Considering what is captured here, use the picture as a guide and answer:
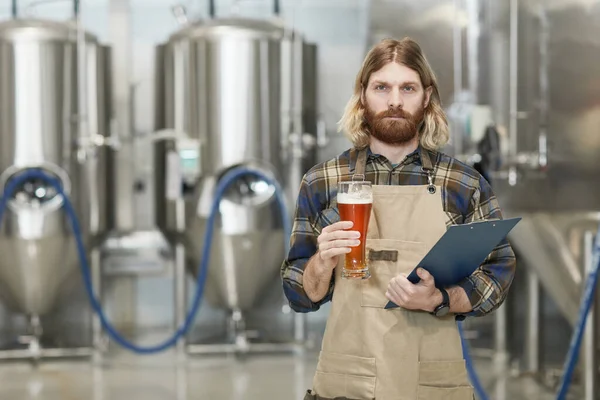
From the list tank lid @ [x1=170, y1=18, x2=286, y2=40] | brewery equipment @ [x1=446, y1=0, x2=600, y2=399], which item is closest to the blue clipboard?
brewery equipment @ [x1=446, y1=0, x2=600, y2=399]

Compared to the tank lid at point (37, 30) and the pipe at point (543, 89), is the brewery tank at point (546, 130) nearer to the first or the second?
the pipe at point (543, 89)

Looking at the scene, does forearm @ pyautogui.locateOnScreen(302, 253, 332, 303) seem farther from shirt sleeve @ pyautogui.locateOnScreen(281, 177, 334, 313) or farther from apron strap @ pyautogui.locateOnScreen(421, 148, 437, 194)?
apron strap @ pyautogui.locateOnScreen(421, 148, 437, 194)

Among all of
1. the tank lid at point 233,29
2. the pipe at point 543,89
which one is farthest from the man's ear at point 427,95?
the tank lid at point 233,29

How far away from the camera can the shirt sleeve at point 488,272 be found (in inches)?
72.5

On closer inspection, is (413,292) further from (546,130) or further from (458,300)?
(546,130)

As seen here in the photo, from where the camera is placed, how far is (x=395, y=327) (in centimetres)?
184

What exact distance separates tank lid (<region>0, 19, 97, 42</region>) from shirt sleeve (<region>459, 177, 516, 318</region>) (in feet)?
12.4

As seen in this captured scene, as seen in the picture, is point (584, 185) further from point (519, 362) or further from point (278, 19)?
point (278, 19)

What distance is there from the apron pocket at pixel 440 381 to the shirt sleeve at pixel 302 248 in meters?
0.24

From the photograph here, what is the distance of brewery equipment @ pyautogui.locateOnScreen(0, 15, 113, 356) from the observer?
5086 millimetres

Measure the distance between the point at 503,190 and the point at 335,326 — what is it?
9.49 feet

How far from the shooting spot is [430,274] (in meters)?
1.77

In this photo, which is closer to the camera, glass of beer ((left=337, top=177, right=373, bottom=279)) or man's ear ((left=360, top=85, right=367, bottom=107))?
glass of beer ((left=337, top=177, right=373, bottom=279))

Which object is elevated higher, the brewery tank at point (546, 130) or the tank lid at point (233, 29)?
the tank lid at point (233, 29)
